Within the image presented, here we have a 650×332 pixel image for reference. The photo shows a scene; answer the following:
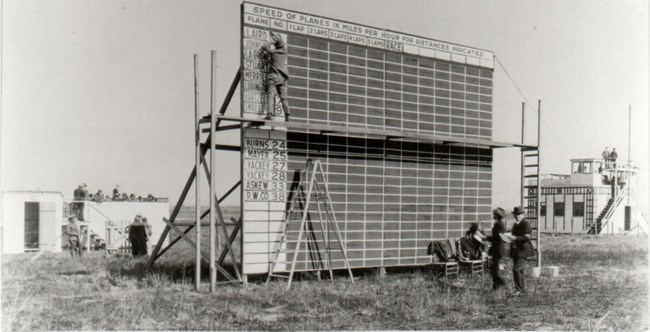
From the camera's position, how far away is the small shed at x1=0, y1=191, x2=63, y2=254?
→ 27.4 meters

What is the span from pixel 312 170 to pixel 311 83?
198 cm

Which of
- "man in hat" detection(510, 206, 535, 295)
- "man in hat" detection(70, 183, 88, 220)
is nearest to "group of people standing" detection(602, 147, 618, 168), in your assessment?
"man in hat" detection(70, 183, 88, 220)

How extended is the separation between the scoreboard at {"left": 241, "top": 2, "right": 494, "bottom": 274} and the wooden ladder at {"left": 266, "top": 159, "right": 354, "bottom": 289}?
0.68 ft

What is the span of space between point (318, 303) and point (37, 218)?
19692 mm

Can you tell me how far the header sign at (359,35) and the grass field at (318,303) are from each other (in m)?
5.60

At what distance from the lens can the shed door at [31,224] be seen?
27844mm

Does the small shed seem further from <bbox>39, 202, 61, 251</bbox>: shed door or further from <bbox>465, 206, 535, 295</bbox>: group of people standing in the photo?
<bbox>465, 206, 535, 295</bbox>: group of people standing

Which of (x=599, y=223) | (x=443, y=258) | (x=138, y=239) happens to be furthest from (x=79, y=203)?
(x=599, y=223)

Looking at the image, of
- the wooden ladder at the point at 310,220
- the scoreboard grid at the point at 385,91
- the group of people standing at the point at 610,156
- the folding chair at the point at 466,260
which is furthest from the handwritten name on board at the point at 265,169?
the group of people standing at the point at 610,156

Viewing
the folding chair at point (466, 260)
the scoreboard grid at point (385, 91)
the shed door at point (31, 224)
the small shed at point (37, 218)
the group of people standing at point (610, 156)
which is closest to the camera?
the scoreboard grid at point (385, 91)

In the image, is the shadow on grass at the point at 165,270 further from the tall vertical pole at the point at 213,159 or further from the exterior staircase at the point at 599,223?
the exterior staircase at the point at 599,223

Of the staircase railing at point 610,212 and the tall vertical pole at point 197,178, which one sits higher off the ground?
the tall vertical pole at point 197,178

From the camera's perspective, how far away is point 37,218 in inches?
1107

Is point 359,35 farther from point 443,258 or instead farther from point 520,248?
point 520,248
